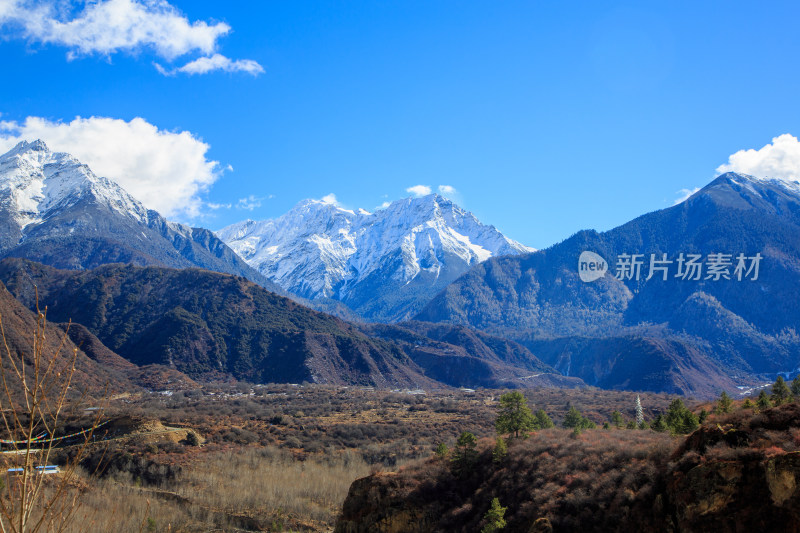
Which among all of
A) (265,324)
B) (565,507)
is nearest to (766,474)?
(565,507)

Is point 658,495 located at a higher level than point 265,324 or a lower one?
lower

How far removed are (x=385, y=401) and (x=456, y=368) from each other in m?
83.2

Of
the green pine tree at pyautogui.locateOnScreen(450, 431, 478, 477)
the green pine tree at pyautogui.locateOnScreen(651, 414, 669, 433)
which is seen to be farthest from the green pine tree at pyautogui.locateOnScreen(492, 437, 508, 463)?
the green pine tree at pyautogui.locateOnScreen(651, 414, 669, 433)

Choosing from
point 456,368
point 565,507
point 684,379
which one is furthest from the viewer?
point 456,368

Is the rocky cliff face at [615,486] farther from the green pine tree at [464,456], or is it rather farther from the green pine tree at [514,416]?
the green pine tree at [514,416]

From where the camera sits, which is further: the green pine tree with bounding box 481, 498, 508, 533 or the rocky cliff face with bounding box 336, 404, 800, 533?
the green pine tree with bounding box 481, 498, 508, 533

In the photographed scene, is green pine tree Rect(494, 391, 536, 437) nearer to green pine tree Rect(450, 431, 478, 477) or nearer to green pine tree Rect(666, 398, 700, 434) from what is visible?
green pine tree Rect(450, 431, 478, 477)

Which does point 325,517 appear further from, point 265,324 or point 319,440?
point 265,324

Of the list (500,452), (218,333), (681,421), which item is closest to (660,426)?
(681,421)

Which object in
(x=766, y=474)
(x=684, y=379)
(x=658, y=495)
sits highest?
(x=766, y=474)

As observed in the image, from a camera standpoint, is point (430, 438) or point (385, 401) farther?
point (385, 401)

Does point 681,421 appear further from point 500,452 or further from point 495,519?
point 495,519

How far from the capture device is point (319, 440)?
71438mm

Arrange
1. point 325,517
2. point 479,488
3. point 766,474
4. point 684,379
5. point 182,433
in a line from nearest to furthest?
point 766,474 → point 479,488 → point 325,517 → point 182,433 → point 684,379
